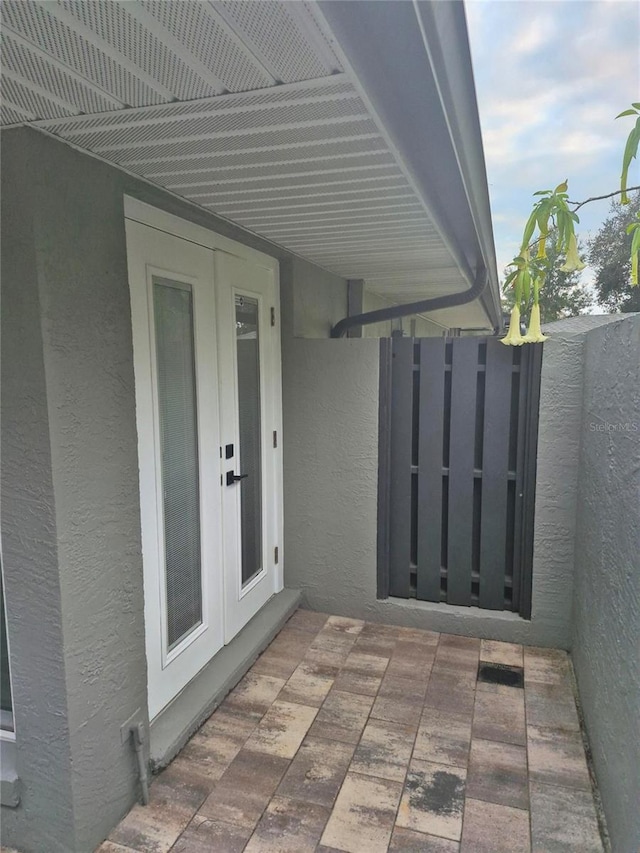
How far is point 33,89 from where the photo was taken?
1325 millimetres

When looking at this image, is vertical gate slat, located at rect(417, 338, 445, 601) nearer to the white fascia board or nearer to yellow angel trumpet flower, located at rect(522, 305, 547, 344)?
yellow angel trumpet flower, located at rect(522, 305, 547, 344)

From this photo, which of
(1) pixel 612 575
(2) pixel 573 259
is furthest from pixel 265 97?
(1) pixel 612 575

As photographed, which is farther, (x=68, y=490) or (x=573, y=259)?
(x=68, y=490)

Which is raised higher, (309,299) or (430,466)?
(309,299)

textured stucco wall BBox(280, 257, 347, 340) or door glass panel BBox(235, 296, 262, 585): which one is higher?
textured stucco wall BBox(280, 257, 347, 340)

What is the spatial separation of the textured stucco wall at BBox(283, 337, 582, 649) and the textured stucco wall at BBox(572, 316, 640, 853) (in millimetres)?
293

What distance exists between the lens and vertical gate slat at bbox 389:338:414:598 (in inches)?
142

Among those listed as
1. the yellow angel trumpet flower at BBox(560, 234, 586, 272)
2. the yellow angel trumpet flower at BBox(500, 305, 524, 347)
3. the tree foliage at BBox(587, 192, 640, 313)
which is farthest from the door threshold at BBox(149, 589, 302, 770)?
the tree foliage at BBox(587, 192, 640, 313)

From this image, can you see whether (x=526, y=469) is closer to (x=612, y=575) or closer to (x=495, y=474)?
(x=495, y=474)

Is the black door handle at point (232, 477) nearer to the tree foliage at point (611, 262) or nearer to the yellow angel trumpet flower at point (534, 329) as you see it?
the yellow angel trumpet flower at point (534, 329)

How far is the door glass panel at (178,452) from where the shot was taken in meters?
2.43

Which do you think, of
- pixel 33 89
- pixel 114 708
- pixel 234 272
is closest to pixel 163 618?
pixel 114 708

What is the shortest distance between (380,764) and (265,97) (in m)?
2.56

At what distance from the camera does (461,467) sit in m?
3.51
